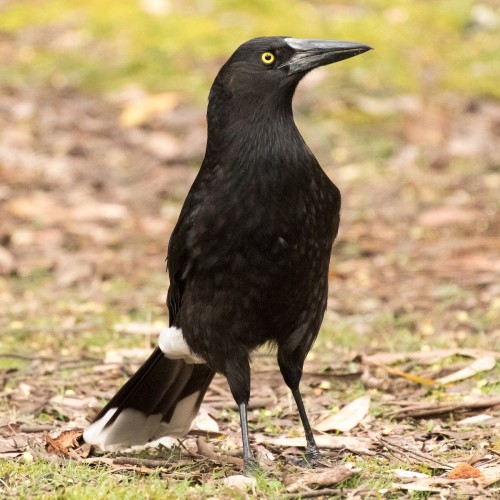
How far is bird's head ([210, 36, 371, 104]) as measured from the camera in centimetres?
416

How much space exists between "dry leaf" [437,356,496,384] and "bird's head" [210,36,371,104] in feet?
4.90

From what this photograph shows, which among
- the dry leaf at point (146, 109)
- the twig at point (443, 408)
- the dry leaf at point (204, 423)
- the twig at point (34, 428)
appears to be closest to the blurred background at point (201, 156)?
the dry leaf at point (146, 109)

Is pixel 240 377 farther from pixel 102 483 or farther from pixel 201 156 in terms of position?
pixel 201 156

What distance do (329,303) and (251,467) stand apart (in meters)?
2.59

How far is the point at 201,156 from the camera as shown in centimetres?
872

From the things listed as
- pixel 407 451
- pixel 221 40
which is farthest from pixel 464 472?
pixel 221 40

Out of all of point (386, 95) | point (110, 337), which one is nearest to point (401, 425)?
point (110, 337)

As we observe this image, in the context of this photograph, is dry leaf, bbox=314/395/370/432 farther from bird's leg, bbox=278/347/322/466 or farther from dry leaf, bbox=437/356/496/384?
dry leaf, bbox=437/356/496/384

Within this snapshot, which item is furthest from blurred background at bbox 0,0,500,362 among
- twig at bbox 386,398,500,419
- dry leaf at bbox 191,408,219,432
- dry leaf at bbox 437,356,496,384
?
dry leaf at bbox 191,408,219,432

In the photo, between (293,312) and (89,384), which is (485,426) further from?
(89,384)

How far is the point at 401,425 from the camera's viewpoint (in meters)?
4.45

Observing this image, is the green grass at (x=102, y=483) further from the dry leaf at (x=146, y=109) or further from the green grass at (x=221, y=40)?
the green grass at (x=221, y=40)

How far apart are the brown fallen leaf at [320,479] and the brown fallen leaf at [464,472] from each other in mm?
322

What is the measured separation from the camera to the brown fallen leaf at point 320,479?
3.52 meters
